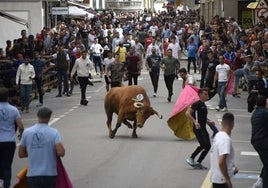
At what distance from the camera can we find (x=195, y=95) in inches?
746

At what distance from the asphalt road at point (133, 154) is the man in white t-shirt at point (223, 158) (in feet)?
11.7

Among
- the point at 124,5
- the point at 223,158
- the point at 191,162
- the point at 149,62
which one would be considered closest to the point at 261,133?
the point at 223,158

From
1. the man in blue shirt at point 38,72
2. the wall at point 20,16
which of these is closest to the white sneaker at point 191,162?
the man in blue shirt at point 38,72

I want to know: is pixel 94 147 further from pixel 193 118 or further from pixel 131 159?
pixel 193 118

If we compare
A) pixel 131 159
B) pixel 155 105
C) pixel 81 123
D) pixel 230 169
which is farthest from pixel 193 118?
pixel 155 105

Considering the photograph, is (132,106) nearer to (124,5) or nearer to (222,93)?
(222,93)

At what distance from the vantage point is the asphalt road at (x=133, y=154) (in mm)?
15125

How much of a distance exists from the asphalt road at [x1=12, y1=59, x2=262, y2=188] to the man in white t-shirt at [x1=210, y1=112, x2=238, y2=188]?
11.7ft

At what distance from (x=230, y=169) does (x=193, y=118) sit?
4843 millimetres

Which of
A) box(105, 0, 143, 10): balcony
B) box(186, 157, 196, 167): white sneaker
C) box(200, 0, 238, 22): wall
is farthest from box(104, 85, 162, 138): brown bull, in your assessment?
box(105, 0, 143, 10): balcony

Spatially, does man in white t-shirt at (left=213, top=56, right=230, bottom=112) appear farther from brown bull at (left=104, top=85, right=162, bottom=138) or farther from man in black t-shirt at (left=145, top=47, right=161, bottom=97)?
brown bull at (left=104, top=85, right=162, bottom=138)

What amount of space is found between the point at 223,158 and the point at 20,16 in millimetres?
35256

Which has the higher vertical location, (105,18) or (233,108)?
(105,18)

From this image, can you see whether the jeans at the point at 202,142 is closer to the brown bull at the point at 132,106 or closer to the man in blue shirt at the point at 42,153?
the brown bull at the point at 132,106
